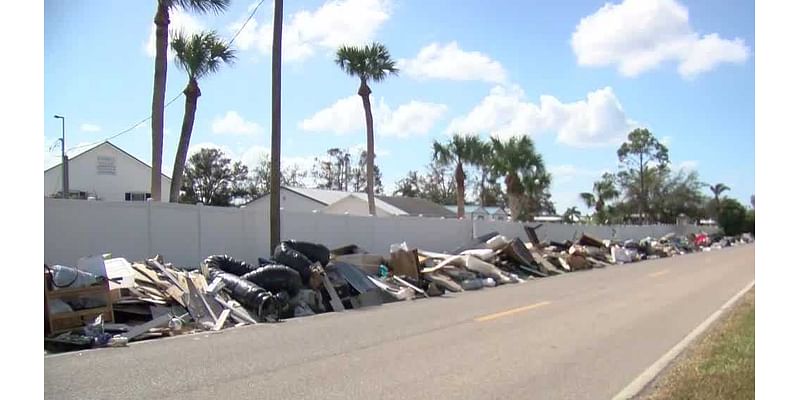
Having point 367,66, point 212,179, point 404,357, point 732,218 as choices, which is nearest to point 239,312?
point 404,357

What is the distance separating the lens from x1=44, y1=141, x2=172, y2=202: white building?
31078 mm

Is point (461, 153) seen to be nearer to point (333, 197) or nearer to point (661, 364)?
point (333, 197)

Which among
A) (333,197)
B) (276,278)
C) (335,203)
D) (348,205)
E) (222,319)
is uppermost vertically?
(333,197)

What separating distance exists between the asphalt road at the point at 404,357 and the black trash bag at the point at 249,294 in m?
0.73

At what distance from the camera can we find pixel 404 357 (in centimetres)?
Result: 916

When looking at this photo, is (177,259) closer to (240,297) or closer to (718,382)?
(240,297)

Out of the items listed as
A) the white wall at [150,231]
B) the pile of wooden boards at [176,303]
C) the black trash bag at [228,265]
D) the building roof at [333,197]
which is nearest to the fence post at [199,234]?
the white wall at [150,231]

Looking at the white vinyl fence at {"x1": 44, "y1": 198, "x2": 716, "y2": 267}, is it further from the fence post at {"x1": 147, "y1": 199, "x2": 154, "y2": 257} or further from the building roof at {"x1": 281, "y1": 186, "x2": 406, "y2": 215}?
the building roof at {"x1": 281, "y1": 186, "x2": 406, "y2": 215}

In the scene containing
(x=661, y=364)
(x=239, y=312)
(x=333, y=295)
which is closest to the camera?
(x=661, y=364)

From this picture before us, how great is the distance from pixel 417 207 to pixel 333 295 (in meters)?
39.6

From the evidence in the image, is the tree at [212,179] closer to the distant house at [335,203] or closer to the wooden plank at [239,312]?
the distant house at [335,203]

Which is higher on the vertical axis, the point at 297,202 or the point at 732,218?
the point at 297,202

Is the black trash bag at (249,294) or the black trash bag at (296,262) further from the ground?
the black trash bag at (296,262)

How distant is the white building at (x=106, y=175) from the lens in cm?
3108
